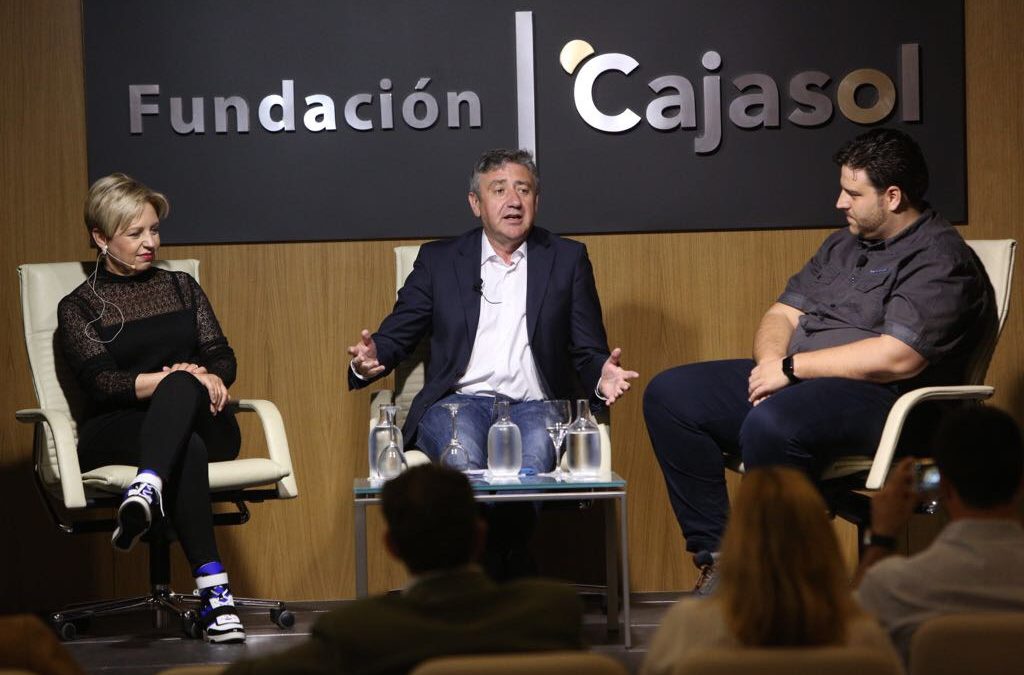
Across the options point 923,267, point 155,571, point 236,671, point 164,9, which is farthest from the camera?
point 164,9

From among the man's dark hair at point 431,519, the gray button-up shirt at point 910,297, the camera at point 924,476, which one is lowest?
the camera at point 924,476

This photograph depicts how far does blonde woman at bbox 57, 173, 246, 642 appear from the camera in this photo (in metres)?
3.83

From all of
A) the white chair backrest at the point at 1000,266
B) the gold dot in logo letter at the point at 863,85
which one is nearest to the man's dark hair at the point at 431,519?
the white chair backrest at the point at 1000,266

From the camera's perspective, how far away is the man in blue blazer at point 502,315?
429 cm

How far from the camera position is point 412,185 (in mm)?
Answer: 4703

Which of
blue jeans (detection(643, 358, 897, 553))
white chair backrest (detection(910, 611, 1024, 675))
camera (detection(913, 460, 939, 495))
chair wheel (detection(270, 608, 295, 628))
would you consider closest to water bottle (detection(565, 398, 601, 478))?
blue jeans (detection(643, 358, 897, 553))

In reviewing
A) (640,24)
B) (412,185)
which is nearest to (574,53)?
(640,24)

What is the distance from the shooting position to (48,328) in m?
4.21

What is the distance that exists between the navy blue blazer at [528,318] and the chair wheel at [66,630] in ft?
3.70

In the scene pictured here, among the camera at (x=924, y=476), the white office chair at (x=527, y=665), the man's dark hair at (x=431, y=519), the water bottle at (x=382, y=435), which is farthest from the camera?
the water bottle at (x=382, y=435)

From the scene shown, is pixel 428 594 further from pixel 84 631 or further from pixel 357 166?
pixel 357 166

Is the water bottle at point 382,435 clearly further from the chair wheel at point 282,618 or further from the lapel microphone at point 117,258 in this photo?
the lapel microphone at point 117,258

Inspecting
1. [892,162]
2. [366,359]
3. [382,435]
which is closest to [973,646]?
[382,435]

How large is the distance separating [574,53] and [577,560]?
Answer: 1814 millimetres
